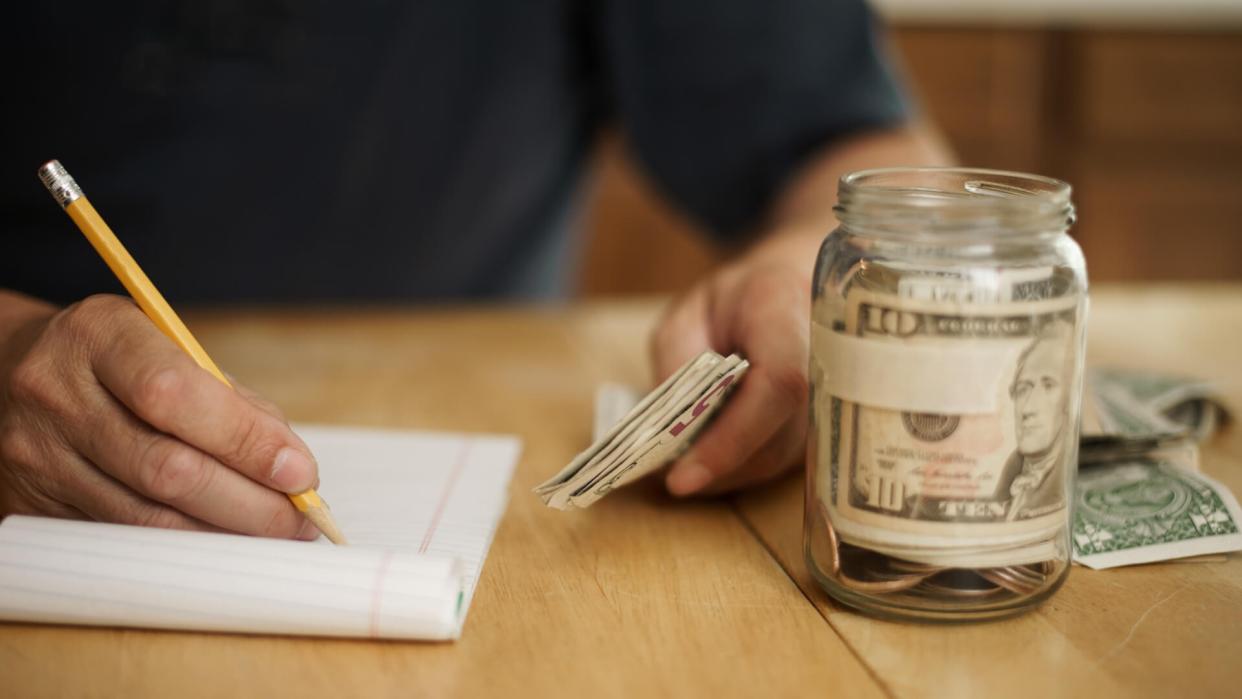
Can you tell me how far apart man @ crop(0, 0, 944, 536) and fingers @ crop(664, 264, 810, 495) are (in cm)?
13

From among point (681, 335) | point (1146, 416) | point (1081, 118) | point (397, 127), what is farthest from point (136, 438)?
point (1081, 118)

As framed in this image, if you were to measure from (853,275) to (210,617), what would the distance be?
13.6 inches

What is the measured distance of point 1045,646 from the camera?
0.50 m

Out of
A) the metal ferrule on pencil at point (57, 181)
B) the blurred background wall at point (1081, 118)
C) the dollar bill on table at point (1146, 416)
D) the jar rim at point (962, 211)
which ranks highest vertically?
the metal ferrule on pencil at point (57, 181)

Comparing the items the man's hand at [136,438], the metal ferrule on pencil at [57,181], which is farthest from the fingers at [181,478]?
the metal ferrule on pencil at [57,181]

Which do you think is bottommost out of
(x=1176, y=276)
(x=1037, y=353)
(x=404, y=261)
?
(x=1176, y=276)

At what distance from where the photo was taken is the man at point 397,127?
1.23 metres

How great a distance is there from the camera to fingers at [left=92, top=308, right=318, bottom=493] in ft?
1.78

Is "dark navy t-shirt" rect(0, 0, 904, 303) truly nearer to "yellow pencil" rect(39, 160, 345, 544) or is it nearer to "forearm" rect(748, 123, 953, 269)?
"forearm" rect(748, 123, 953, 269)

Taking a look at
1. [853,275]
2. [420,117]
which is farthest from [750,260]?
[420,117]

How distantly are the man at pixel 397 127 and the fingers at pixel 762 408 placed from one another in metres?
0.13

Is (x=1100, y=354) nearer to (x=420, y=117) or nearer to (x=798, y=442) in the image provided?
(x=798, y=442)

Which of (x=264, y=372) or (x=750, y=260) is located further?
(x=264, y=372)

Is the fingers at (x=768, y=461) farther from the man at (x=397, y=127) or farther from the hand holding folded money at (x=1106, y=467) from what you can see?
the man at (x=397, y=127)
